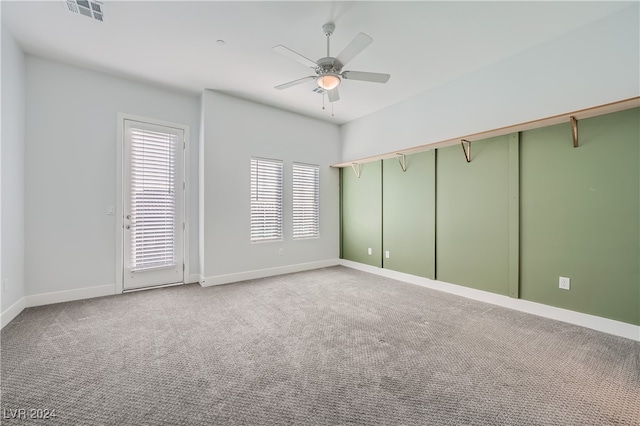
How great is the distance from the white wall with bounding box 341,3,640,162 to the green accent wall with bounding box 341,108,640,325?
28cm

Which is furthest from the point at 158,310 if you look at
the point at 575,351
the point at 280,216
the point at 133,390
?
the point at 575,351

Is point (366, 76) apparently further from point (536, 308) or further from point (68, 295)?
point (68, 295)

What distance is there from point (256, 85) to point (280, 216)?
227cm

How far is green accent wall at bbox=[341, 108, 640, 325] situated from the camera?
8.37 ft

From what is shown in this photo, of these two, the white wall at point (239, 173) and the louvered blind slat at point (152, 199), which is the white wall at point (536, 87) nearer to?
the white wall at point (239, 173)

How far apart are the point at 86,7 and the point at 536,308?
5602mm

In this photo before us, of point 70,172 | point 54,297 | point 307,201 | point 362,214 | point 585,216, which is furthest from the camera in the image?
point 307,201

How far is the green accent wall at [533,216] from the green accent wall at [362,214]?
29 centimetres

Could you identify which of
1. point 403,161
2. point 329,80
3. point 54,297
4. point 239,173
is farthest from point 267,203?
point 54,297

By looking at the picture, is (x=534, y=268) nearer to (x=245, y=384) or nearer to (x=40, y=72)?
(x=245, y=384)

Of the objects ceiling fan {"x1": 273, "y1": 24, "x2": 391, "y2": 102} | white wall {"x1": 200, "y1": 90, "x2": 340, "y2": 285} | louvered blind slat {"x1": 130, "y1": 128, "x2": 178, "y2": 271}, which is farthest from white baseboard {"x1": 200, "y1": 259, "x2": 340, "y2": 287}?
ceiling fan {"x1": 273, "y1": 24, "x2": 391, "y2": 102}

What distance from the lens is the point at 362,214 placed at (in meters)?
5.32

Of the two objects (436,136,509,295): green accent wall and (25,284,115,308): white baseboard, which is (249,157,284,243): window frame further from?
(436,136,509,295): green accent wall

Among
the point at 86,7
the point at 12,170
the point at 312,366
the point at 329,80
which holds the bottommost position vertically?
the point at 312,366
